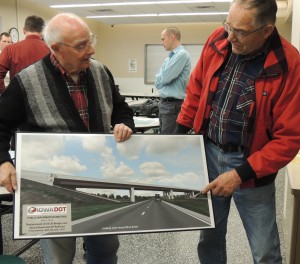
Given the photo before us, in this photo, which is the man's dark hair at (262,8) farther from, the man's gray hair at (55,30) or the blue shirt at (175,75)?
the blue shirt at (175,75)

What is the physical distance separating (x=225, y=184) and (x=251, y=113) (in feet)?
1.01

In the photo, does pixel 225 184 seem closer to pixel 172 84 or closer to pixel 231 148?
pixel 231 148

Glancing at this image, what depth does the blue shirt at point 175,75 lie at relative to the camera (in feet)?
14.7

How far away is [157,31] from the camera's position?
38.9 ft

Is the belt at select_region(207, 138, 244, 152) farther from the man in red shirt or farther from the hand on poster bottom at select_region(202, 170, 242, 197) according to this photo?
the man in red shirt

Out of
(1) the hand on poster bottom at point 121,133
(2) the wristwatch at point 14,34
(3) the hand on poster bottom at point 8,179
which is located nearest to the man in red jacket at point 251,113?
(1) the hand on poster bottom at point 121,133

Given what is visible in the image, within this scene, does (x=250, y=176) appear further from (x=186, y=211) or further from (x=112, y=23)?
(x=112, y=23)

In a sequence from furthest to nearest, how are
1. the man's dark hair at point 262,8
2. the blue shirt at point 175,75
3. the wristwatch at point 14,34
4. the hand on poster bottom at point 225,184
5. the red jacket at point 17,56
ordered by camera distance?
the wristwatch at point 14,34 → the blue shirt at point 175,75 → the red jacket at point 17,56 → the hand on poster bottom at point 225,184 → the man's dark hair at point 262,8

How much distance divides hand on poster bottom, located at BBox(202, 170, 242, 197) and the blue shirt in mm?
3059

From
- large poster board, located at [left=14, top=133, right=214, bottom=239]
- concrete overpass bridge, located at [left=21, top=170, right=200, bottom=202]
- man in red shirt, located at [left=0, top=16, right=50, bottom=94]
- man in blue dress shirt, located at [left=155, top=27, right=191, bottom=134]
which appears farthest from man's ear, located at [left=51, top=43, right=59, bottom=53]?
man in blue dress shirt, located at [left=155, top=27, right=191, bottom=134]

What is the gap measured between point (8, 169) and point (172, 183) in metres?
0.66

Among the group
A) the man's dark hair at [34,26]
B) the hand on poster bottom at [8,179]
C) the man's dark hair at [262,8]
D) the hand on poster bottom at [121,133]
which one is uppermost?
the man's dark hair at [262,8]

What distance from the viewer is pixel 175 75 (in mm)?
4504

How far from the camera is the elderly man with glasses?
147 centimetres
